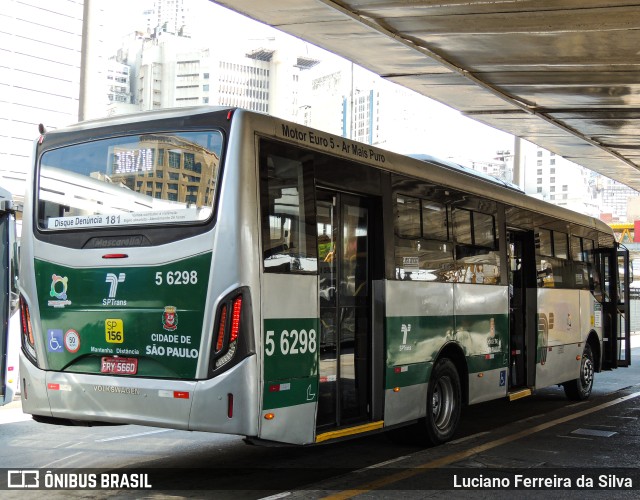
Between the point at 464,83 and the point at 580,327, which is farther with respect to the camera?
the point at 580,327

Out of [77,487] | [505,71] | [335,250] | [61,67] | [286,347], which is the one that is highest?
[61,67]

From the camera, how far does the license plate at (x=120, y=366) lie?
6965 millimetres

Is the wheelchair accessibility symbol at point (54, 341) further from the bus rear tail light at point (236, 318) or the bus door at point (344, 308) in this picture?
the bus door at point (344, 308)

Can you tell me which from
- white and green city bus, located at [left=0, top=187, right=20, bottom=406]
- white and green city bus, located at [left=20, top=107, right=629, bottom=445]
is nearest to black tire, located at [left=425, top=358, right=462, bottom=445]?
white and green city bus, located at [left=20, top=107, right=629, bottom=445]

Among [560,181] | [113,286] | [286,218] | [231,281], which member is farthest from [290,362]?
[560,181]

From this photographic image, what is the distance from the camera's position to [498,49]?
11.2 metres

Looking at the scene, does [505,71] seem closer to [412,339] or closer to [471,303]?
[471,303]

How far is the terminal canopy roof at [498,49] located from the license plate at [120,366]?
4.53 m

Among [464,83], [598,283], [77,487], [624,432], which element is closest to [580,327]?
[598,283]

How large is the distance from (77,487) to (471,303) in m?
5.27

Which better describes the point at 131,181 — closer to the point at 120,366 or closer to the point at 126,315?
the point at 126,315

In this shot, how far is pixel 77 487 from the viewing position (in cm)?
714

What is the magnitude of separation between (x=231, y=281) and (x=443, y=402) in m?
4.09

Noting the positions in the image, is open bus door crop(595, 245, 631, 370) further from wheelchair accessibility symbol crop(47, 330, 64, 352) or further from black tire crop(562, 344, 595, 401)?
wheelchair accessibility symbol crop(47, 330, 64, 352)
